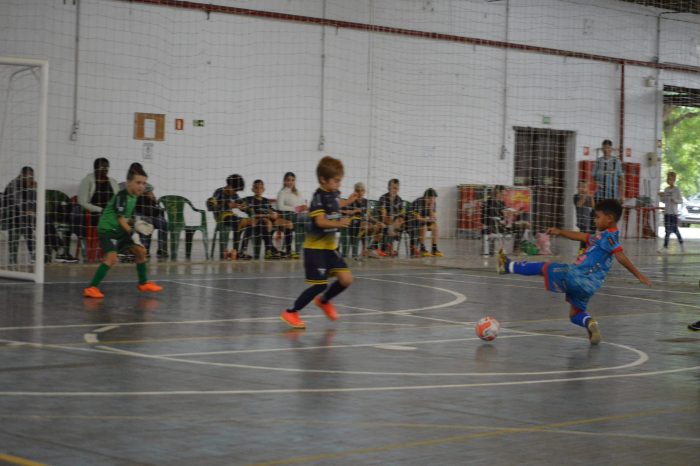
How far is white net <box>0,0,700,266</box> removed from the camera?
84.8 ft

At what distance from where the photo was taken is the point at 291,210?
22.3m

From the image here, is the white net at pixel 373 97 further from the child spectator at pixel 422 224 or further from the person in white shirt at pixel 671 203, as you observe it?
the person in white shirt at pixel 671 203

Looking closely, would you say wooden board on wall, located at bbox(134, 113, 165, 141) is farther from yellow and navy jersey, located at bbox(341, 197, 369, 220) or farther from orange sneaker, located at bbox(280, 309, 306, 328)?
orange sneaker, located at bbox(280, 309, 306, 328)

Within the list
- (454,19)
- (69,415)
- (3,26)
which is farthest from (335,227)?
(454,19)

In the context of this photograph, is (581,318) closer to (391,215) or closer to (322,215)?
(322,215)

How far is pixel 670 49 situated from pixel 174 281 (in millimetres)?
26180

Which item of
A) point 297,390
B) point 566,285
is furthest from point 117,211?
point 297,390

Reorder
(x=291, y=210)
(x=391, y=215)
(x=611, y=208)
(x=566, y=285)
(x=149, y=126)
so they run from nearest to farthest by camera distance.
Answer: (x=566, y=285) < (x=611, y=208) < (x=291, y=210) < (x=391, y=215) < (x=149, y=126)

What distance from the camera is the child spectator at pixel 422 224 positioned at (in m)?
24.2

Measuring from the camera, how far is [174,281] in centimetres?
1656

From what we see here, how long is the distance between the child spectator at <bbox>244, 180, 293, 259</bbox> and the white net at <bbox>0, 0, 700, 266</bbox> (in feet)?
2.53

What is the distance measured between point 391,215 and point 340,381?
15788 millimetres

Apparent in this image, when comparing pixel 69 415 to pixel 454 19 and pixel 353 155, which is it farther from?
pixel 454 19

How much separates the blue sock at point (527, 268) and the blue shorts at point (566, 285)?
0.16 meters
